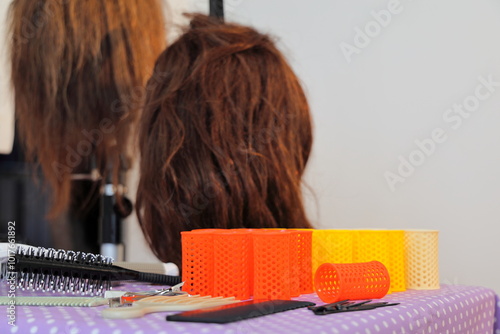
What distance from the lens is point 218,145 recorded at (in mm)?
949

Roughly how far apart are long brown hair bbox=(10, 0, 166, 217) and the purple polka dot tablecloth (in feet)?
1.49

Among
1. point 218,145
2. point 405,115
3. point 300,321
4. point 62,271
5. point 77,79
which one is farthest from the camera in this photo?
point 405,115

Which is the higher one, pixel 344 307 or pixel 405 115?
pixel 405 115

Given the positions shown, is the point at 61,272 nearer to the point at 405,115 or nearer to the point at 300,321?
the point at 300,321

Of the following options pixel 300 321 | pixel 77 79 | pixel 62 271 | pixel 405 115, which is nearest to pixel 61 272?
pixel 62 271

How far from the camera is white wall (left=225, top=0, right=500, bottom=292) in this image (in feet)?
3.93

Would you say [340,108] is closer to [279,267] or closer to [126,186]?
[126,186]

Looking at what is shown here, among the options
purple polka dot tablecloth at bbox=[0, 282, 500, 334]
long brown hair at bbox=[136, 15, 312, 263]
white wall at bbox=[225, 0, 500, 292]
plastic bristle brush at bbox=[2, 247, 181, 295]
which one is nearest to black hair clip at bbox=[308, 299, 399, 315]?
purple polka dot tablecloth at bbox=[0, 282, 500, 334]

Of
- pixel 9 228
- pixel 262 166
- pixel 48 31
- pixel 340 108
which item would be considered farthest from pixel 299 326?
pixel 340 108

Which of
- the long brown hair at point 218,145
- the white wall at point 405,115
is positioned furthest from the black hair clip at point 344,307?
the white wall at point 405,115

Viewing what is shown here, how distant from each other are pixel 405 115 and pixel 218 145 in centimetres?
53

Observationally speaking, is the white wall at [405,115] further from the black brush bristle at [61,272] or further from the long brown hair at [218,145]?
the black brush bristle at [61,272]

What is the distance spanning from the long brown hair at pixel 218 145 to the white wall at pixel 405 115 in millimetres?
284

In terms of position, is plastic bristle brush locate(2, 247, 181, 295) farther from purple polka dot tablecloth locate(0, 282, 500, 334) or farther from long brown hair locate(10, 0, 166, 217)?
long brown hair locate(10, 0, 166, 217)
